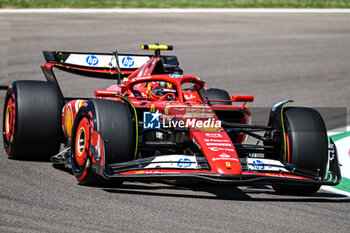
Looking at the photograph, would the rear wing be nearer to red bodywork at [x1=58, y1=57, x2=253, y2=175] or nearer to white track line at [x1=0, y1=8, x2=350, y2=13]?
red bodywork at [x1=58, y1=57, x2=253, y2=175]

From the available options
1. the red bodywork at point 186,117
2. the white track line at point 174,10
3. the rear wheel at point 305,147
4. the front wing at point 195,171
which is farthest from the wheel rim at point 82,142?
the white track line at point 174,10

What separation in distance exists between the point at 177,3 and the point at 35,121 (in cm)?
2424

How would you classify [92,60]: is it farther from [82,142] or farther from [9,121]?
[82,142]

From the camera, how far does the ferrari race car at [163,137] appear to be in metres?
7.58

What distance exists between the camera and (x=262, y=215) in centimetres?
707

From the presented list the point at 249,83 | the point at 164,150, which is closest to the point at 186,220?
the point at 164,150

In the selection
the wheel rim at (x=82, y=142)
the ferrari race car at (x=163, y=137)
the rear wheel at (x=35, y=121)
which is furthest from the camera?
the rear wheel at (x=35, y=121)

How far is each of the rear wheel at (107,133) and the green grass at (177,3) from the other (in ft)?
70.5

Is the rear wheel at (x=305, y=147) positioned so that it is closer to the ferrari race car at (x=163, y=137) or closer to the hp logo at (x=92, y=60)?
the ferrari race car at (x=163, y=137)

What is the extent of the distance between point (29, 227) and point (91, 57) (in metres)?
5.63

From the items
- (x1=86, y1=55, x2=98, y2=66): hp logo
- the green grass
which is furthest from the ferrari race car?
the green grass

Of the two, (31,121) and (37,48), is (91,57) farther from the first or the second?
(37,48)

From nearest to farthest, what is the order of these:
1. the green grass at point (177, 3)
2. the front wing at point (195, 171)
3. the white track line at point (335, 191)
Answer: the front wing at point (195, 171) → the white track line at point (335, 191) → the green grass at point (177, 3)

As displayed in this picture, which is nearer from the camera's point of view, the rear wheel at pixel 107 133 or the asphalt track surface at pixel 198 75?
the asphalt track surface at pixel 198 75
